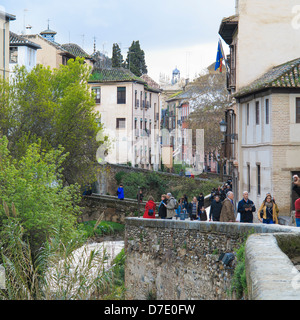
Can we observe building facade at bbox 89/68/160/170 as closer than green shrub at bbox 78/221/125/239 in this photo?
No

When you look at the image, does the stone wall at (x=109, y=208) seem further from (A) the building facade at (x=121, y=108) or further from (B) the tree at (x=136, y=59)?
(B) the tree at (x=136, y=59)

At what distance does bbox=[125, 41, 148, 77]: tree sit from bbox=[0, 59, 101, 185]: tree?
130 ft

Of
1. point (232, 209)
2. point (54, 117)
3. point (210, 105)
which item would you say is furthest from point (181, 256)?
point (210, 105)

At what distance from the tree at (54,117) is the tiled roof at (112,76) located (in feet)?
78.8

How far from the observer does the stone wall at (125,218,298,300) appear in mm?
14016

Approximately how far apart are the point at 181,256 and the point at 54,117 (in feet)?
73.1

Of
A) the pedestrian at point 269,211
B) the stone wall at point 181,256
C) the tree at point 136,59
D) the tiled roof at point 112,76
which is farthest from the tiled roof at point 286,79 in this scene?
the tree at point 136,59

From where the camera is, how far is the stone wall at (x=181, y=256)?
14016 millimetres

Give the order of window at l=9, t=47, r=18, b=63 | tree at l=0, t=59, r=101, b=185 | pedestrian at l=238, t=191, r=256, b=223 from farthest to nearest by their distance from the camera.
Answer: window at l=9, t=47, r=18, b=63, tree at l=0, t=59, r=101, b=185, pedestrian at l=238, t=191, r=256, b=223

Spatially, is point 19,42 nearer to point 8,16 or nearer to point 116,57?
point 8,16

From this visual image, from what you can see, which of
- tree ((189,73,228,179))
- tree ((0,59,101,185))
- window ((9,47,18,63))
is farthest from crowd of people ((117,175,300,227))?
tree ((189,73,228,179))

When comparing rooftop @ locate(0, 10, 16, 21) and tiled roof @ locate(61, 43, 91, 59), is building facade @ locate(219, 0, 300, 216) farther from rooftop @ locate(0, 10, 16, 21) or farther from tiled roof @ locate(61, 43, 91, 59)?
Answer: tiled roof @ locate(61, 43, 91, 59)

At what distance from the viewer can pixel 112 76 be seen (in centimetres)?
6606
